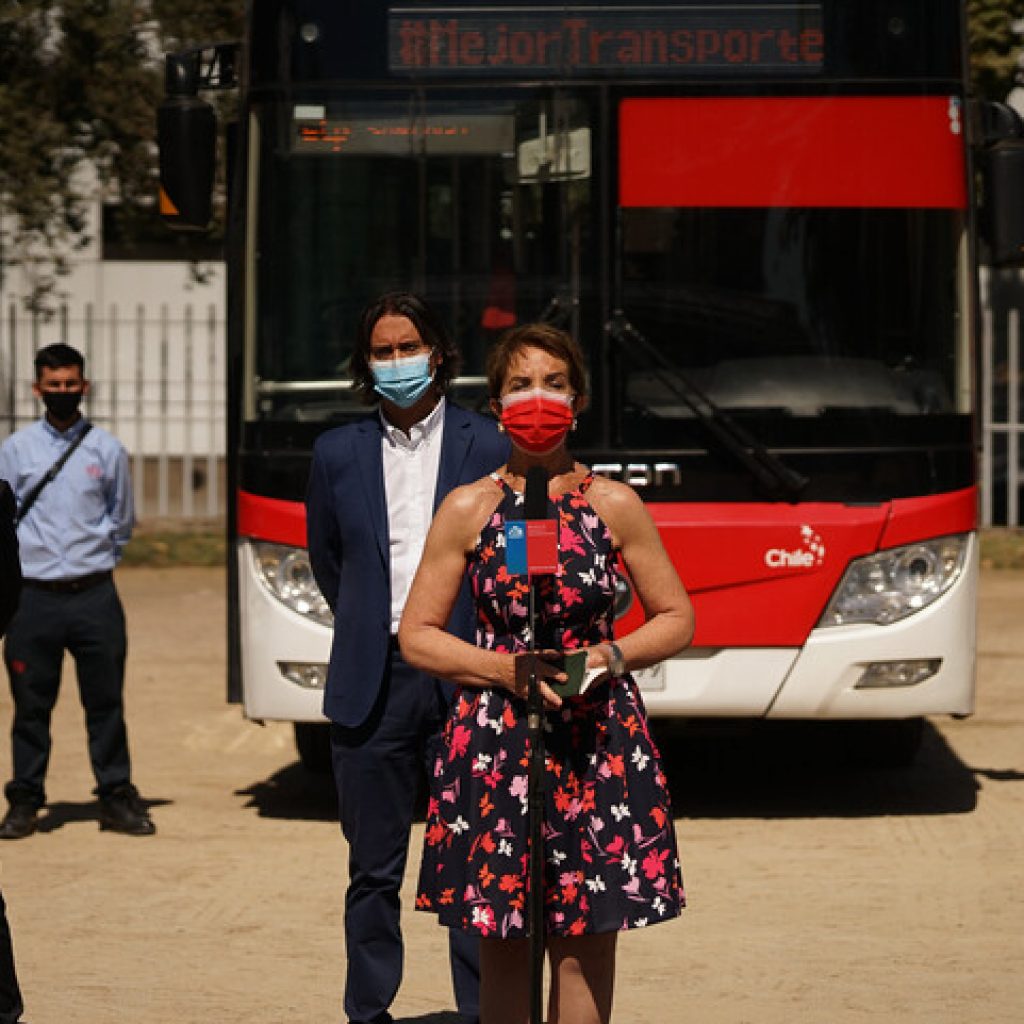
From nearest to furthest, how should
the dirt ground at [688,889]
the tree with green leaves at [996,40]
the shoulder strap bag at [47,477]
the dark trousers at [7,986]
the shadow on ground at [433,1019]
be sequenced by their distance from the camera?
the dark trousers at [7,986]
the shadow on ground at [433,1019]
the dirt ground at [688,889]
the shoulder strap bag at [47,477]
the tree with green leaves at [996,40]

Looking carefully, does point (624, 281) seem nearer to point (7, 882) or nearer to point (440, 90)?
point (440, 90)

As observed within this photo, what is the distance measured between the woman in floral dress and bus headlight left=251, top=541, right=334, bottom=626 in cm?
433

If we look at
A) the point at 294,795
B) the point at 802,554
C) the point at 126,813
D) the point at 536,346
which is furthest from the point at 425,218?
the point at 536,346

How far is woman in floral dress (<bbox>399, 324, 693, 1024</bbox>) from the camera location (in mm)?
5125

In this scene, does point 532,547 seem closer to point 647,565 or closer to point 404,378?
point 647,565

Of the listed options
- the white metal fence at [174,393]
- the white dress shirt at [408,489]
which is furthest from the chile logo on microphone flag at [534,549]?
the white metal fence at [174,393]

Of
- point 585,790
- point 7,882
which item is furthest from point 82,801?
point 585,790

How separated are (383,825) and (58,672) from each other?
11.9 feet

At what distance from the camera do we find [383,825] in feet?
21.1

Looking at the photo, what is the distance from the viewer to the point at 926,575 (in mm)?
9617

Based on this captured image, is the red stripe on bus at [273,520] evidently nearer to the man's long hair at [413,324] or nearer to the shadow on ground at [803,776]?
the shadow on ground at [803,776]

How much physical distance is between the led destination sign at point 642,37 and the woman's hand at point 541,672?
4.95 meters

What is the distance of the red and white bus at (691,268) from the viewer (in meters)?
9.52

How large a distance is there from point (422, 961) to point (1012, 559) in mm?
12728
